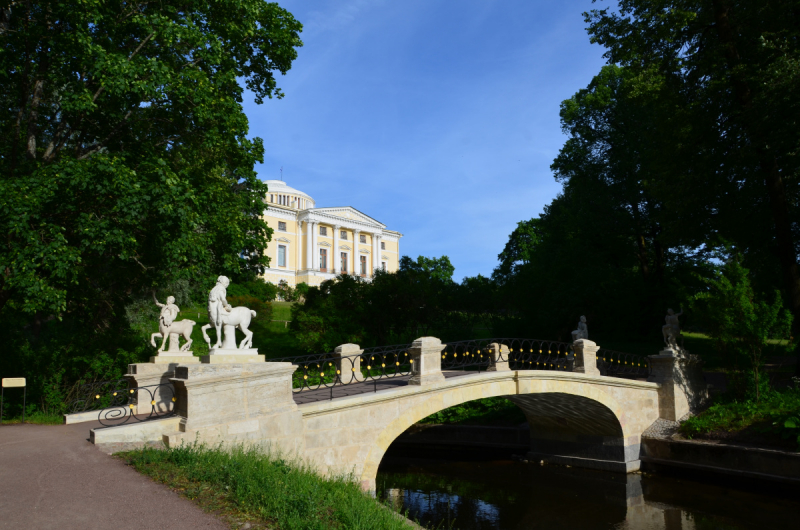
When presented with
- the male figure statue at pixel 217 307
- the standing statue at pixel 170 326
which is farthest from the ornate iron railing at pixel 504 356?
the standing statue at pixel 170 326

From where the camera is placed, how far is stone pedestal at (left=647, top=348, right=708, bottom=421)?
17125 mm

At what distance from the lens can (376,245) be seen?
7038 cm

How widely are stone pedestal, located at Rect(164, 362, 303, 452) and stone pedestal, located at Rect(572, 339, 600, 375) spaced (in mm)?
8787

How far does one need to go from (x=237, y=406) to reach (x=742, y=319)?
13.7 metres

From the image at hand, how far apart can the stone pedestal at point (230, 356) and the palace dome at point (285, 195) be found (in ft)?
195

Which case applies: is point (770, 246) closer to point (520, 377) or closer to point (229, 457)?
point (520, 377)

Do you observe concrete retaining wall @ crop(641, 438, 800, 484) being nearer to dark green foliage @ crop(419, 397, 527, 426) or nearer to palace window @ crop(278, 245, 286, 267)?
dark green foliage @ crop(419, 397, 527, 426)

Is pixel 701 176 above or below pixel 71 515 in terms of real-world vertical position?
above

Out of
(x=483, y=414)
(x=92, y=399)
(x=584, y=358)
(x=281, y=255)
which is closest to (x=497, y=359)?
(x=584, y=358)

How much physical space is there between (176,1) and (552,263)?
2017 centimetres

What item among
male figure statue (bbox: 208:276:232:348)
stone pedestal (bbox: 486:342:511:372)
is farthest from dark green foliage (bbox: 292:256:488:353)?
male figure statue (bbox: 208:276:232:348)

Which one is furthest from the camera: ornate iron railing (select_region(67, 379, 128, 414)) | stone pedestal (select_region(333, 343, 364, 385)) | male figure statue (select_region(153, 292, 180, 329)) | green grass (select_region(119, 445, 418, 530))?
ornate iron railing (select_region(67, 379, 128, 414))

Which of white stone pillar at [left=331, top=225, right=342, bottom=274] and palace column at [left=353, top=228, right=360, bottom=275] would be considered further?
palace column at [left=353, top=228, right=360, bottom=275]

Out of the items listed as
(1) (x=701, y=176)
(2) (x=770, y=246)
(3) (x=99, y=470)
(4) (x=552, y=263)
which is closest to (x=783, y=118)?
(1) (x=701, y=176)
